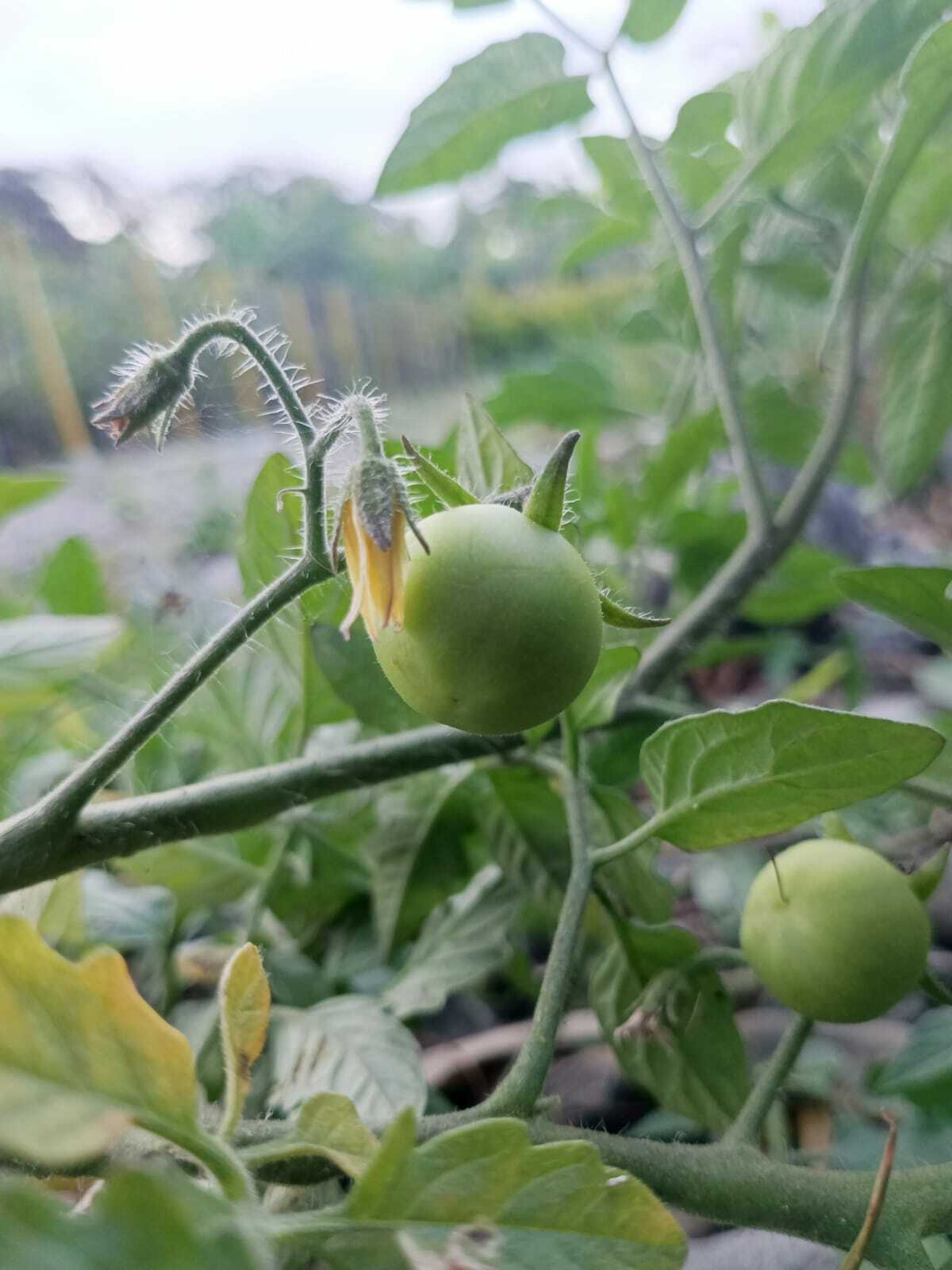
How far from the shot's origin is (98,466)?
1426mm

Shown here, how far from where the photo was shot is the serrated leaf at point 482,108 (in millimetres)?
511

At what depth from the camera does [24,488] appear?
495 millimetres

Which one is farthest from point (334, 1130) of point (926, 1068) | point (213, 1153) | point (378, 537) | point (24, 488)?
point (24, 488)

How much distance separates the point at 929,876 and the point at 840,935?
7 centimetres

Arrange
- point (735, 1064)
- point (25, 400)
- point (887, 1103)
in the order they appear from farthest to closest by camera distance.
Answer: point (25, 400) → point (887, 1103) → point (735, 1064)

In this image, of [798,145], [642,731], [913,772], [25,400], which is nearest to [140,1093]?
[913,772]

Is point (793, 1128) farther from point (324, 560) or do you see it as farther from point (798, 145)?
point (798, 145)

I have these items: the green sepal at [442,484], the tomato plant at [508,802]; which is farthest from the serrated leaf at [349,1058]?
the green sepal at [442,484]

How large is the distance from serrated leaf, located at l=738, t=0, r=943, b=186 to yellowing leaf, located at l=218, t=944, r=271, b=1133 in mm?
498

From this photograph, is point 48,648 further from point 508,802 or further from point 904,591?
point 904,591

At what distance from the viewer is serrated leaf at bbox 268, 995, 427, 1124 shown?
0.36 metres

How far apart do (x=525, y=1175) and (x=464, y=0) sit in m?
0.60

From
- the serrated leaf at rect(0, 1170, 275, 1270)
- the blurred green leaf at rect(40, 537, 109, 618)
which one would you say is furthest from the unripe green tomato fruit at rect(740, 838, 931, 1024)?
the blurred green leaf at rect(40, 537, 109, 618)

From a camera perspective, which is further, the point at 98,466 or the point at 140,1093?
the point at 98,466
